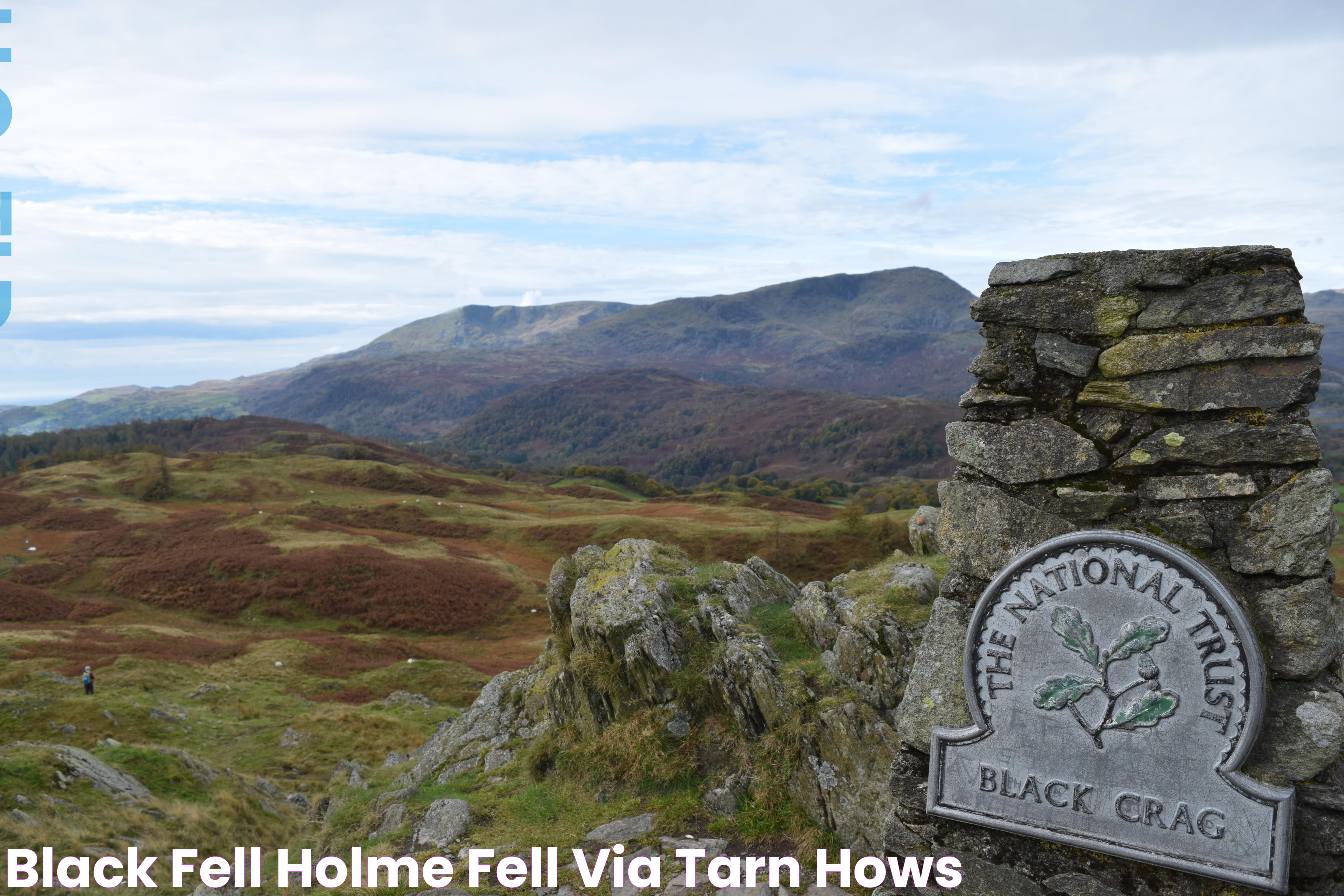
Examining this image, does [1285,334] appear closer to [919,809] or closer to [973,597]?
[973,597]

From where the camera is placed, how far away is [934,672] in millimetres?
5695

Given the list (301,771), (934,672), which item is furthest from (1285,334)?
(301,771)

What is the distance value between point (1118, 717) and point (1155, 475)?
64.8 inches

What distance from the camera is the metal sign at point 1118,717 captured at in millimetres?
4551

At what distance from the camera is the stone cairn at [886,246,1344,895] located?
454 cm

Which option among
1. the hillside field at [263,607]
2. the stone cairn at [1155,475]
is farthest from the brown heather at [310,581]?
the stone cairn at [1155,475]

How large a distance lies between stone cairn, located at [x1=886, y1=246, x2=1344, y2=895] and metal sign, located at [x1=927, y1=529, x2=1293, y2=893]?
0.71 feet

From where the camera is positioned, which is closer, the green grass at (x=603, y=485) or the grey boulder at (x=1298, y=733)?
the grey boulder at (x=1298, y=733)

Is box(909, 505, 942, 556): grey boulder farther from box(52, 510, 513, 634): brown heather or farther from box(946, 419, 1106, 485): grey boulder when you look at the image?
box(52, 510, 513, 634): brown heather

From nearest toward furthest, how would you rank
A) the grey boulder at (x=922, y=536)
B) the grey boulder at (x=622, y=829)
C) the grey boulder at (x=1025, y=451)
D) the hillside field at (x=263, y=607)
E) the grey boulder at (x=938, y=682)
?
the grey boulder at (x=1025, y=451) → the grey boulder at (x=938, y=682) → the grey boulder at (x=622, y=829) → the grey boulder at (x=922, y=536) → the hillside field at (x=263, y=607)

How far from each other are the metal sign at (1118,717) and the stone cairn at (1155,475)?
22cm

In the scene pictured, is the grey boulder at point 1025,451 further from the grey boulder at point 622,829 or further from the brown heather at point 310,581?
the brown heather at point 310,581

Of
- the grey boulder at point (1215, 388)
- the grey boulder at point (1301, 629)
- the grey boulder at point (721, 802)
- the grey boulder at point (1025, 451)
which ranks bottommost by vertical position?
the grey boulder at point (721, 802)

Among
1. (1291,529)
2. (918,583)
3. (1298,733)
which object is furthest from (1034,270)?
(918,583)
